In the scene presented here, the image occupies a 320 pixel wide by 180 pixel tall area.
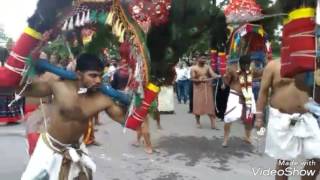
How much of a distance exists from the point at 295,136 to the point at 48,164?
2.21 meters

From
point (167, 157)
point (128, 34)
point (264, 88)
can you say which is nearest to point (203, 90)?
point (167, 157)

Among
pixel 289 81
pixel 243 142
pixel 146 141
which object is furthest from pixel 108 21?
pixel 243 142

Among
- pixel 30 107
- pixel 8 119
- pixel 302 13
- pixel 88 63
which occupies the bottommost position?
pixel 8 119

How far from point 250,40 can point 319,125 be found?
1.84m

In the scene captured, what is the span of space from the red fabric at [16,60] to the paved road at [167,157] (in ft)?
9.68

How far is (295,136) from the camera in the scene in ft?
14.3

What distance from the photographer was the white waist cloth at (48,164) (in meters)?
3.32

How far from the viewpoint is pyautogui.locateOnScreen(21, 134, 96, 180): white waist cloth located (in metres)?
3.32

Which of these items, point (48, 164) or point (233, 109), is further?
point (233, 109)

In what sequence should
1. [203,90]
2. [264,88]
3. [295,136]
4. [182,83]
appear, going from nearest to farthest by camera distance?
[295,136], [264,88], [203,90], [182,83]

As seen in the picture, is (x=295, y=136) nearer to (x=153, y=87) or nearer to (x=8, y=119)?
(x=153, y=87)

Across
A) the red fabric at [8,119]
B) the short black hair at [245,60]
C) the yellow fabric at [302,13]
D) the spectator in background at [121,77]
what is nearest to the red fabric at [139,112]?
the spectator in background at [121,77]

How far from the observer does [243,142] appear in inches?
308

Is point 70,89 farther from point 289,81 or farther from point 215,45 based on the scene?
point 289,81
